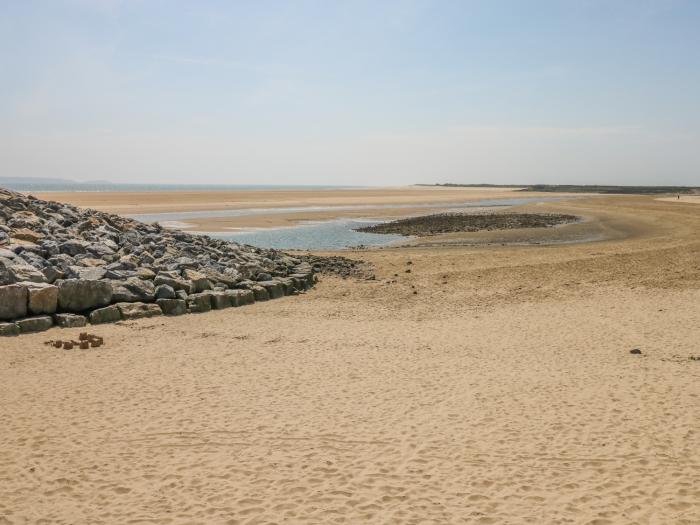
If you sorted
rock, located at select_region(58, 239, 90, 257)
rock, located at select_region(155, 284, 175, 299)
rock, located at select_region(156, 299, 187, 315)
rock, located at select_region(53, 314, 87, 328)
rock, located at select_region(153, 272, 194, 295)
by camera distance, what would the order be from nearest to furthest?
rock, located at select_region(53, 314, 87, 328)
rock, located at select_region(156, 299, 187, 315)
rock, located at select_region(155, 284, 175, 299)
rock, located at select_region(153, 272, 194, 295)
rock, located at select_region(58, 239, 90, 257)

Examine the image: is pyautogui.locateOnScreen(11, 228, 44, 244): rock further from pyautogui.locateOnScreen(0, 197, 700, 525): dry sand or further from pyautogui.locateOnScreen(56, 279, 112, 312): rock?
pyautogui.locateOnScreen(0, 197, 700, 525): dry sand

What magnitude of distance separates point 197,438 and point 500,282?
14.8 m

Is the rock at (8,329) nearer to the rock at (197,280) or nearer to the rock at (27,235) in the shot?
the rock at (197,280)

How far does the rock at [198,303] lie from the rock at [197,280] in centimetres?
65

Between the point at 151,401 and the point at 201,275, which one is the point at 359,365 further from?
the point at 201,275

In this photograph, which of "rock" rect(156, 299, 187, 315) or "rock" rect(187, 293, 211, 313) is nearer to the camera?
"rock" rect(156, 299, 187, 315)

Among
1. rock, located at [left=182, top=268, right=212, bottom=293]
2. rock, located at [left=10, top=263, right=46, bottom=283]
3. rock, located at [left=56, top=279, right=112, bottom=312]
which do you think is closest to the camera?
rock, located at [left=10, top=263, right=46, bottom=283]

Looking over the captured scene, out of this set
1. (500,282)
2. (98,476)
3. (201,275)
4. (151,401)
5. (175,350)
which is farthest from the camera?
(500,282)

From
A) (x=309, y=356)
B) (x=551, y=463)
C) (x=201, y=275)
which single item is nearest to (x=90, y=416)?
(x=309, y=356)

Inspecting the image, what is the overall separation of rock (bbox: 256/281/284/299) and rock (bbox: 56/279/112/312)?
5.16 metres

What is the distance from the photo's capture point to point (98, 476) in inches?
260

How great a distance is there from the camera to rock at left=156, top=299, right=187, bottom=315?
15.0 meters

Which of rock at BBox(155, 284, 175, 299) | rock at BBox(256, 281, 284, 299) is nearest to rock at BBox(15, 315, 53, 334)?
rock at BBox(155, 284, 175, 299)

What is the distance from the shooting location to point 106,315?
13844mm
